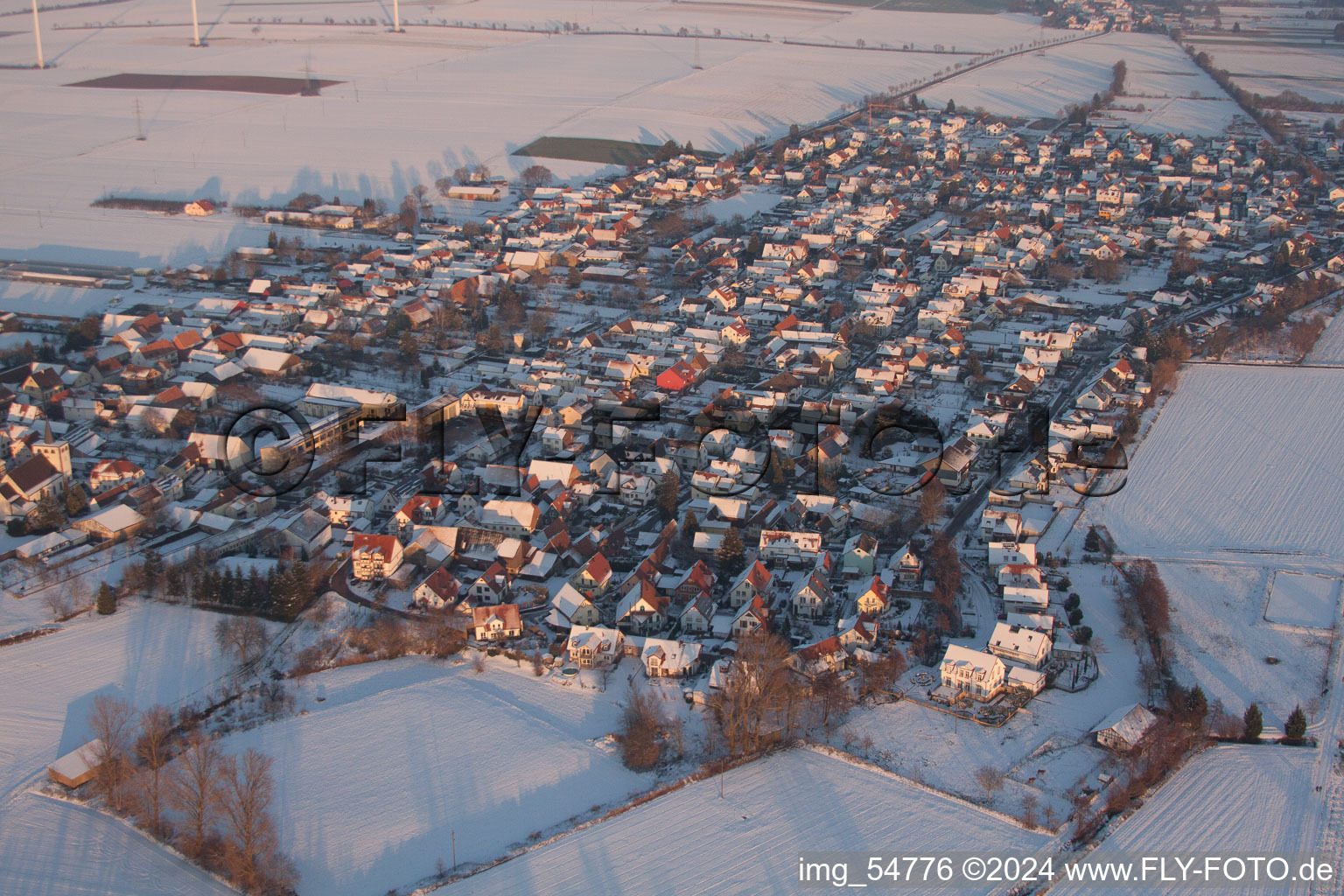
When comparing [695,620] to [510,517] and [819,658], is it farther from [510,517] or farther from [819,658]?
[510,517]

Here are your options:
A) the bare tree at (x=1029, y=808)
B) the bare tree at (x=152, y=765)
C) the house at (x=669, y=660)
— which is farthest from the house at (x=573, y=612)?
the bare tree at (x=1029, y=808)

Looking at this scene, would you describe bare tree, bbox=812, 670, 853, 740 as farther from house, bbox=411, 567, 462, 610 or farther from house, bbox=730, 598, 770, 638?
house, bbox=411, 567, 462, 610

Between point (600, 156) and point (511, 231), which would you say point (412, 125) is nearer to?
point (600, 156)

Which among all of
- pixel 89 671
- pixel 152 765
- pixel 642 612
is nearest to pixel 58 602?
pixel 89 671

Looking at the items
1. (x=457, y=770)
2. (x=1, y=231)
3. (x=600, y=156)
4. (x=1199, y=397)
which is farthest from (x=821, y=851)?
(x=600, y=156)

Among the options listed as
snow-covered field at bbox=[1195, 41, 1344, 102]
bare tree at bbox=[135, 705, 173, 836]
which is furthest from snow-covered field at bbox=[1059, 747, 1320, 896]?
snow-covered field at bbox=[1195, 41, 1344, 102]
